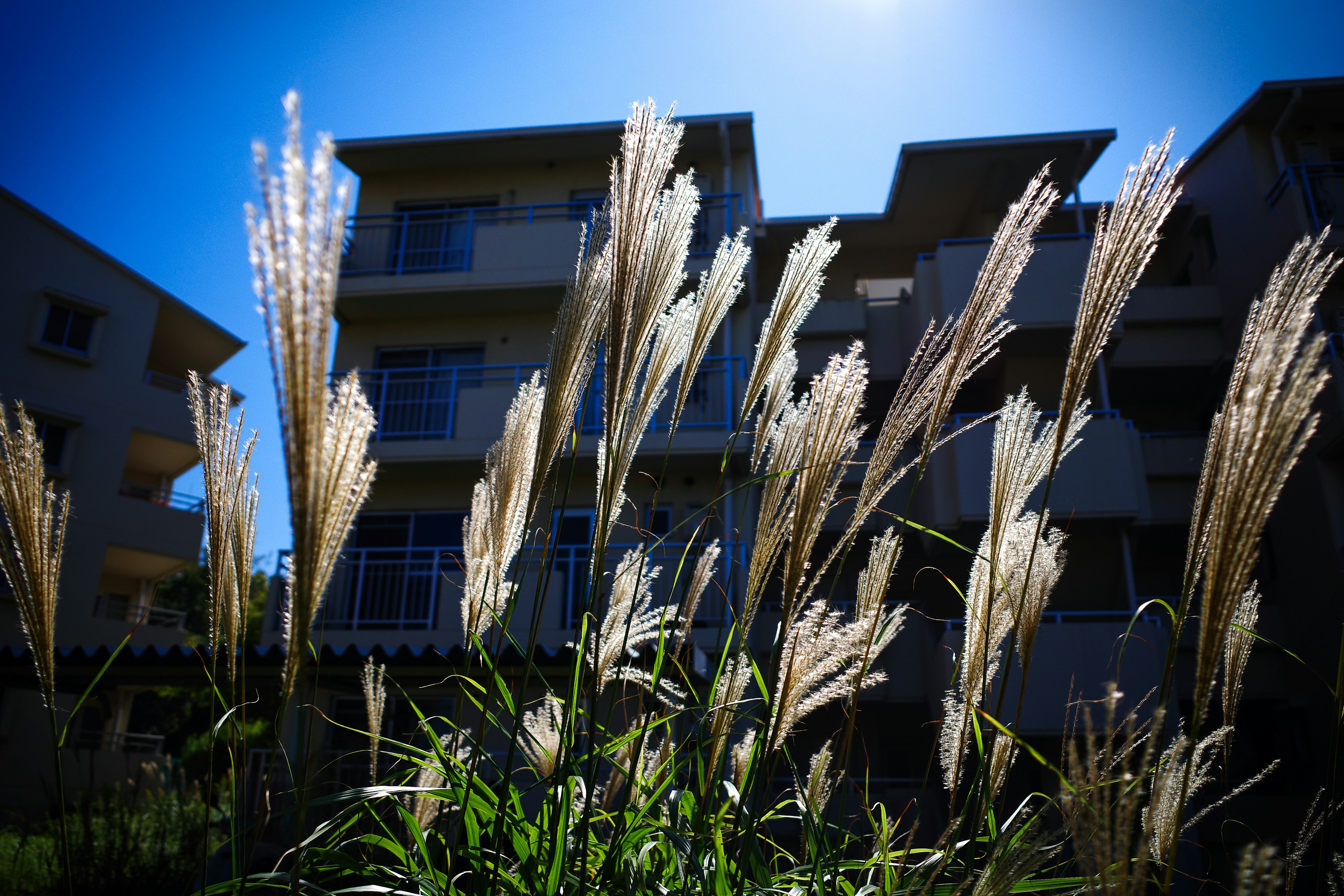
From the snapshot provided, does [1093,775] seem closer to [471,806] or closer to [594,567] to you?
[594,567]

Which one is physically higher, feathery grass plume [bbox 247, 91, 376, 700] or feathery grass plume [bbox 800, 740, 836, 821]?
feathery grass plume [bbox 247, 91, 376, 700]

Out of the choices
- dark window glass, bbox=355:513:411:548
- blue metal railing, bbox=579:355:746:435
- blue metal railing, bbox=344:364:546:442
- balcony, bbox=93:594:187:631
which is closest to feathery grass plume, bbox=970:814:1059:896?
blue metal railing, bbox=579:355:746:435

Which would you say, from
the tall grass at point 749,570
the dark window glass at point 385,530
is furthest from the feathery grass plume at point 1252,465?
the dark window glass at point 385,530

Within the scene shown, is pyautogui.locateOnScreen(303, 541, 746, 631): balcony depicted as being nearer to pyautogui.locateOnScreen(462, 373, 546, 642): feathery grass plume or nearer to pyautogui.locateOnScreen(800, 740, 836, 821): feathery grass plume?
pyautogui.locateOnScreen(800, 740, 836, 821): feathery grass plume

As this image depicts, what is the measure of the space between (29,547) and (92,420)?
1814cm

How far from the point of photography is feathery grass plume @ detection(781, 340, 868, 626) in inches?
54.8

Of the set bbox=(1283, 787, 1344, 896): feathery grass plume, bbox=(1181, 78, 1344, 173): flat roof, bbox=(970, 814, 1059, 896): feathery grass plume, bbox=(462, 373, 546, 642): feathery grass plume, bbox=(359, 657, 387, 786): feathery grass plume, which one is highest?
bbox=(1181, 78, 1344, 173): flat roof

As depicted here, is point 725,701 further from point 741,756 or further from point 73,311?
point 73,311

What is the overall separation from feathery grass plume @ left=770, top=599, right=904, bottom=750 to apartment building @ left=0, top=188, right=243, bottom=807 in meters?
15.6

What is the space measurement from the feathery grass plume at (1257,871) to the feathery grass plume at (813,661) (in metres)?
0.71

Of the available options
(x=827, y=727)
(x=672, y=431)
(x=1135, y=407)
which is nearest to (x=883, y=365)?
(x=1135, y=407)

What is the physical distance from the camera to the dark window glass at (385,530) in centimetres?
1178

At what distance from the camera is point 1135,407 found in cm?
1332

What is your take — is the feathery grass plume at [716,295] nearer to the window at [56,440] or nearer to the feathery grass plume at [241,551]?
the feathery grass plume at [241,551]
